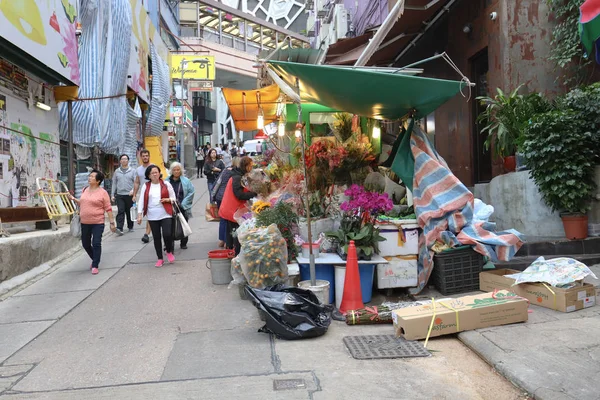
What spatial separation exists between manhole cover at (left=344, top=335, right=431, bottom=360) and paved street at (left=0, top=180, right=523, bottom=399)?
9 cm

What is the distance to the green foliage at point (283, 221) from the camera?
233 inches

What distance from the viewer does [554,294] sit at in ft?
15.7

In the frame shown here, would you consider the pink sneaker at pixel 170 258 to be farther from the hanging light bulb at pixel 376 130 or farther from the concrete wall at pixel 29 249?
the hanging light bulb at pixel 376 130

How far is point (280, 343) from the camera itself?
4422 mm

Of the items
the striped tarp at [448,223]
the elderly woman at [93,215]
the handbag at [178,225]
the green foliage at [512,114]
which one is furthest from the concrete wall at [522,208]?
the elderly woman at [93,215]

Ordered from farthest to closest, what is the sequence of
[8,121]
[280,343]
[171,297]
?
[8,121]
[171,297]
[280,343]

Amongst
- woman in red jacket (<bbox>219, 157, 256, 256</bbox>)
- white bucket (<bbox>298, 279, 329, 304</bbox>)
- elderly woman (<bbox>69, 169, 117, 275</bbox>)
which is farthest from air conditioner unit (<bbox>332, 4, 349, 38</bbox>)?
white bucket (<bbox>298, 279, 329, 304</bbox>)

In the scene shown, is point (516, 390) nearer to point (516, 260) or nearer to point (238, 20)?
point (516, 260)

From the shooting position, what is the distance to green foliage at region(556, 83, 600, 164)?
6395 mm

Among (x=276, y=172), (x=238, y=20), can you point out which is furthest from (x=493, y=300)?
(x=238, y=20)

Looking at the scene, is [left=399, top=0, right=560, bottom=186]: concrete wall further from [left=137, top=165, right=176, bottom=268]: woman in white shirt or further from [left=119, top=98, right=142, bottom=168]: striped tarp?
[left=119, top=98, right=142, bottom=168]: striped tarp

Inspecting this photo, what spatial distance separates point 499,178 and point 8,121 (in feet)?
27.9

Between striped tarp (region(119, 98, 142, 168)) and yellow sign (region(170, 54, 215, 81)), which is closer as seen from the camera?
striped tarp (region(119, 98, 142, 168))

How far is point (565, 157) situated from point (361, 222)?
10.0 ft
